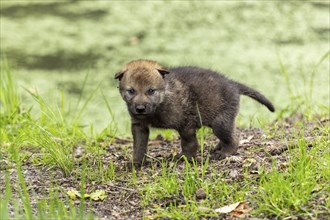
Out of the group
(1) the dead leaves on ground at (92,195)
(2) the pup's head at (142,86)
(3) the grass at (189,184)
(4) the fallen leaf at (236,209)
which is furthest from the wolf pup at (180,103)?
(4) the fallen leaf at (236,209)

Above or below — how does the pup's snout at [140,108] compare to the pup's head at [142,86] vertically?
below

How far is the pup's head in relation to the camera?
195 inches

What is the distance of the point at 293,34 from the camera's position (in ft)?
28.9

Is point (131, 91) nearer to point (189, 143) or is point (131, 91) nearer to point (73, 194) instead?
point (189, 143)

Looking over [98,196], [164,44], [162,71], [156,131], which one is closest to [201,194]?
[98,196]

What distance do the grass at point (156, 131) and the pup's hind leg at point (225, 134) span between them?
16cm

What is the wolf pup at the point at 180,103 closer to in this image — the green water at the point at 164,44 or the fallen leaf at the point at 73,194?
the fallen leaf at the point at 73,194

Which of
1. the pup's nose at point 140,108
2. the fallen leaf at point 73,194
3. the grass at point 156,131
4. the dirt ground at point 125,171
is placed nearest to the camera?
the grass at point 156,131

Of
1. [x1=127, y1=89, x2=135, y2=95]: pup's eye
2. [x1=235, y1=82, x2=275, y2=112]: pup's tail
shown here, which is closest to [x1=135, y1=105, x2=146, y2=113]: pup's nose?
[x1=127, y1=89, x2=135, y2=95]: pup's eye

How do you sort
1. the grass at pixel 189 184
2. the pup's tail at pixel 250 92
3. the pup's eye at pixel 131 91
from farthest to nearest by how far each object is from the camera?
the pup's tail at pixel 250 92 < the pup's eye at pixel 131 91 < the grass at pixel 189 184

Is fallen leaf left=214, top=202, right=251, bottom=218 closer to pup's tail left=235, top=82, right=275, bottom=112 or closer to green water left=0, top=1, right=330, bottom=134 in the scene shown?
pup's tail left=235, top=82, right=275, bottom=112

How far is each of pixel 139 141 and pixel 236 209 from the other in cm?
124

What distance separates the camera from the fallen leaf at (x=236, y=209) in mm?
4117

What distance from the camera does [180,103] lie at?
5.19m
